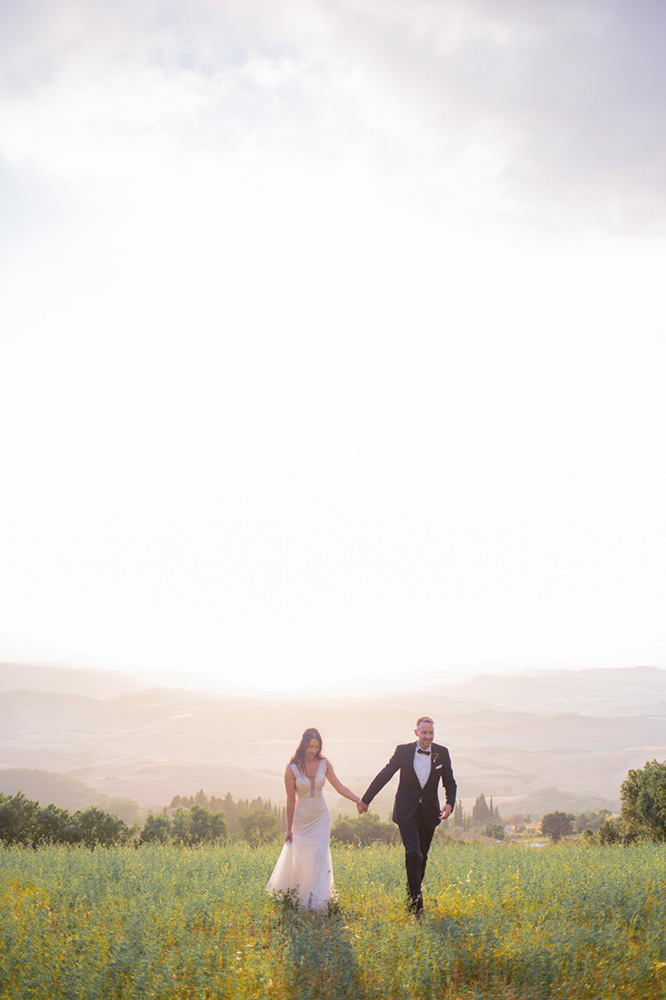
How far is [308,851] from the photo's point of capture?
9.68 metres

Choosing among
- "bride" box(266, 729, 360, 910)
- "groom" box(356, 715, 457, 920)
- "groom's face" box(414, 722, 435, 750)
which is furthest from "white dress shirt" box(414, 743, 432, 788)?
"bride" box(266, 729, 360, 910)

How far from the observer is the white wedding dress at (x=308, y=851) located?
9.48 metres

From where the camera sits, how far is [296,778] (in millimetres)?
9727

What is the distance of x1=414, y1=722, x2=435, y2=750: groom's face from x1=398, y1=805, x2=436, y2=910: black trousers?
0.89 meters

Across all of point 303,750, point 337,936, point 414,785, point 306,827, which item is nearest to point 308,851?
point 306,827

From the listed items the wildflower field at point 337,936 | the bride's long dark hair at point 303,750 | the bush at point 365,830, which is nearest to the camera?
the wildflower field at point 337,936

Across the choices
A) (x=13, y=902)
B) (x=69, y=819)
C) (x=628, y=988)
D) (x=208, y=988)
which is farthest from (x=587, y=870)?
(x=69, y=819)

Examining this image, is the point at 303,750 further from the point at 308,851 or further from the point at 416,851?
the point at 416,851

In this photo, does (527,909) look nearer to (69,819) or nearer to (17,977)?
(17,977)

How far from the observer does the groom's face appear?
9.56 m

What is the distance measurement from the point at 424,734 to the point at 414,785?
817mm

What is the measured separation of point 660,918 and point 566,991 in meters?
2.81

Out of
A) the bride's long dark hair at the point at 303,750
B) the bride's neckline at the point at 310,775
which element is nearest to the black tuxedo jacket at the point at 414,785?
the bride's neckline at the point at 310,775

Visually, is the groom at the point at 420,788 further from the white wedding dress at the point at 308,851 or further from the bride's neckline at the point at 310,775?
the bride's neckline at the point at 310,775
